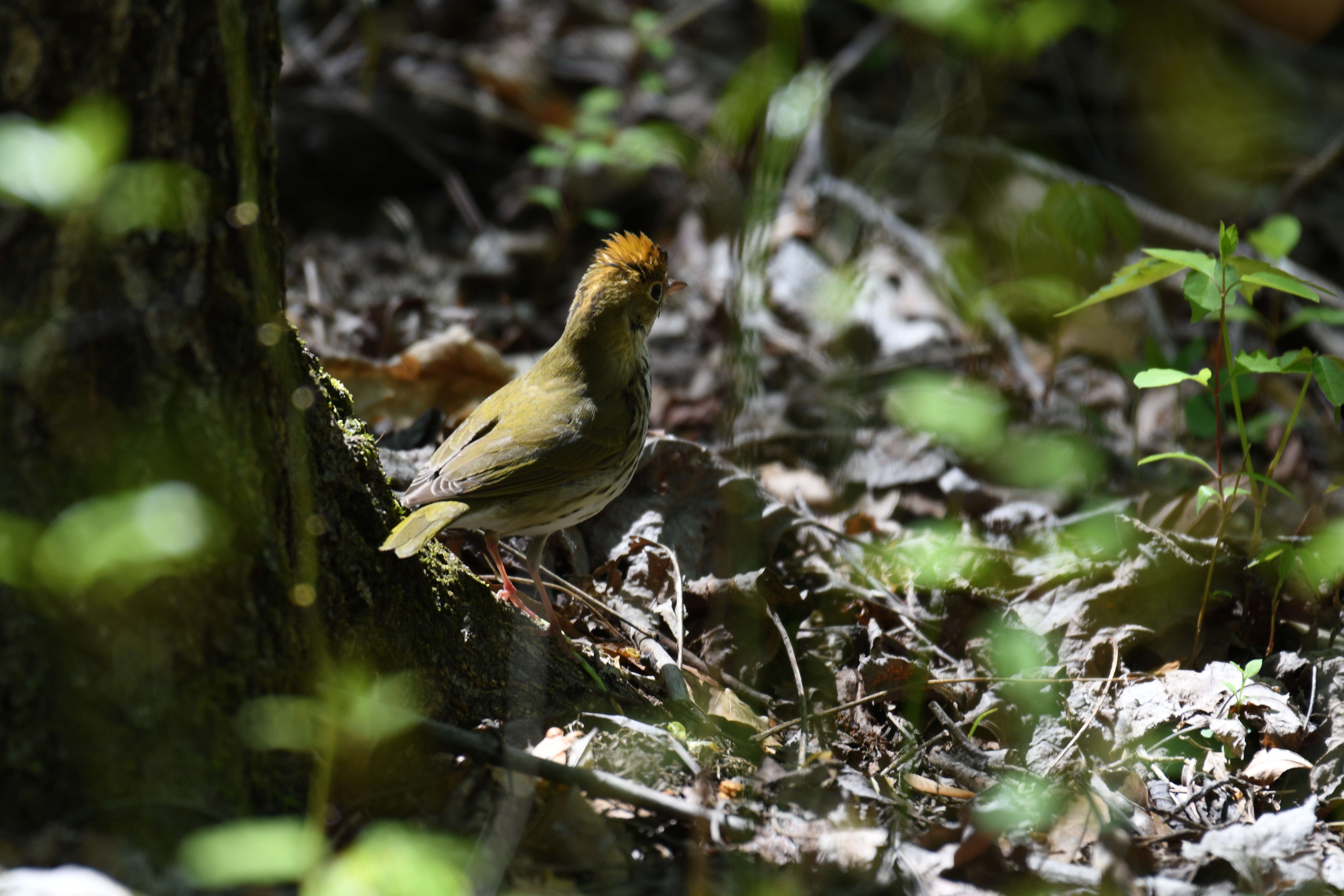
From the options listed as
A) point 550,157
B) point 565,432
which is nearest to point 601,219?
point 550,157

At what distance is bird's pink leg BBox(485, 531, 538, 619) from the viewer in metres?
3.17

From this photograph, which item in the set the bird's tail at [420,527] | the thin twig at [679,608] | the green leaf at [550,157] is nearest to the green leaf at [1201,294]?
the thin twig at [679,608]

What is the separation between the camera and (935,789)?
267 cm

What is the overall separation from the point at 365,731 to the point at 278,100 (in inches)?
209

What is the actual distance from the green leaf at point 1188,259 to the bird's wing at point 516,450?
173 cm

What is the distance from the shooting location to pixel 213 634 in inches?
75.0

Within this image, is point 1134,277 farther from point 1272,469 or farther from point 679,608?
point 679,608

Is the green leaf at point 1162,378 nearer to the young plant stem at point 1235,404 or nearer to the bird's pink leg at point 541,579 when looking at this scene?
the young plant stem at point 1235,404

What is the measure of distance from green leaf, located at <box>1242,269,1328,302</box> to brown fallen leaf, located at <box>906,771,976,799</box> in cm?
153

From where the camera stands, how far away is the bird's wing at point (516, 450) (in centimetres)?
305

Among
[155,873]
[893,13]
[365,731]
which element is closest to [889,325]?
[893,13]

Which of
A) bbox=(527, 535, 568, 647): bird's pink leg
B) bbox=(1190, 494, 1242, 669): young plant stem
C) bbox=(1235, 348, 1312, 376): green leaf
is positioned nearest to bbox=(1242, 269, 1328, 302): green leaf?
bbox=(1235, 348, 1312, 376): green leaf

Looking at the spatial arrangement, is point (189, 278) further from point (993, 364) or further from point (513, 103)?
point (513, 103)

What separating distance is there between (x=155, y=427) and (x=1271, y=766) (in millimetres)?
2875
